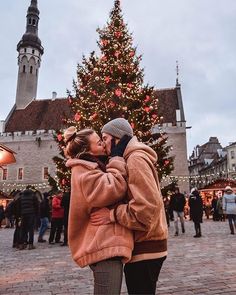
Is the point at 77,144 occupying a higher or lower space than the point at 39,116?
lower

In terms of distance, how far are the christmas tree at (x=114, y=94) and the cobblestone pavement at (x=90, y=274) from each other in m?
7.95

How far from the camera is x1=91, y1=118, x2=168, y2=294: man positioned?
6.47 ft

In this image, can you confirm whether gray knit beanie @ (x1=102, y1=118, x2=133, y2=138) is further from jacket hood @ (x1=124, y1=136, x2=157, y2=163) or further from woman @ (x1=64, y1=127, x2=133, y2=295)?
woman @ (x1=64, y1=127, x2=133, y2=295)

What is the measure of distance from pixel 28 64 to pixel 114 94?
38.4 metres

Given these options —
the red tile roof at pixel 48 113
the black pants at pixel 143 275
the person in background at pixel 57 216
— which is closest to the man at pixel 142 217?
the black pants at pixel 143 275

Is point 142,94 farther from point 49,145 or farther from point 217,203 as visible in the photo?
point 49,145

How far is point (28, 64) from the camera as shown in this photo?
160ft

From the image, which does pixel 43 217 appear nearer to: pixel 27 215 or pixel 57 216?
pixel 57 216

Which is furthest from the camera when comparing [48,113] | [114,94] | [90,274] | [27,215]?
[48,113]

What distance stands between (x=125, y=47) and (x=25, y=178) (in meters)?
27.4

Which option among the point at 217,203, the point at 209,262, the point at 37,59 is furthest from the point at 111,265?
the point at 37,59

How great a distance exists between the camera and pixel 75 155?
2.39m

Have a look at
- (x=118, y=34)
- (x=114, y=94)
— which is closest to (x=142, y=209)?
(x=114, y=94)

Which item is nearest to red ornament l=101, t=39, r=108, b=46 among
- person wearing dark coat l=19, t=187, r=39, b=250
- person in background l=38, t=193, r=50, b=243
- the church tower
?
person in background l=38, t=193, r=50, b=243
